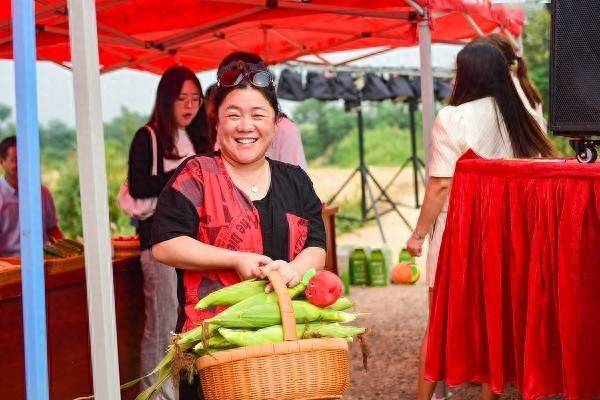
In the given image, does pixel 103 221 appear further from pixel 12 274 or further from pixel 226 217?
pixel 12 274

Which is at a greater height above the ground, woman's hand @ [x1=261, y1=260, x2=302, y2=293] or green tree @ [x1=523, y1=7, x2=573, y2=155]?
green tree @ [x1=523, y1=7, x2=573, y2=155]

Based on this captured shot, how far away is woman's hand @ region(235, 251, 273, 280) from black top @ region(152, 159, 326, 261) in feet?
0.45

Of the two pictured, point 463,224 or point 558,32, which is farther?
point 463,224

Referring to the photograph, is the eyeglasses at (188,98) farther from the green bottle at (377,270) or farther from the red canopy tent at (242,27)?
the green bottle at (377,270)

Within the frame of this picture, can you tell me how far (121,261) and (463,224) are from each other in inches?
86.0

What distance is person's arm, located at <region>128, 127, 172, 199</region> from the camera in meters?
5.30

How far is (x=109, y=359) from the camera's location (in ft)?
9.70

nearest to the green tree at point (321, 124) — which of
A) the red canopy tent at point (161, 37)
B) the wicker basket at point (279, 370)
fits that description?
the red canopy tent at point (161, 37)

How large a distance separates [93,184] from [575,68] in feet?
5.88

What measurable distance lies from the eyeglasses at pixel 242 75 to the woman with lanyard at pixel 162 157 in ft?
7.55

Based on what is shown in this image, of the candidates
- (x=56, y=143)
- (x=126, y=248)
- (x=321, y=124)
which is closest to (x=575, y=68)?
(x=126, y=248)

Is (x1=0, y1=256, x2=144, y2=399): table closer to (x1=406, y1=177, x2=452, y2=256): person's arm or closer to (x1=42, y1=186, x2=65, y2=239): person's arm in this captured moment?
(x1=42, y1=186, x2=65, y2=239): person's arm

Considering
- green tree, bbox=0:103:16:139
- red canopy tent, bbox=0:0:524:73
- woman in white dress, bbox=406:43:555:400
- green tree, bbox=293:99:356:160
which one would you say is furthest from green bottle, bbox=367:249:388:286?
green tree, bbox=293:99:356:160

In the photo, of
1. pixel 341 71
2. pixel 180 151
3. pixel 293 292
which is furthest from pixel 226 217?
pixel 341 71
